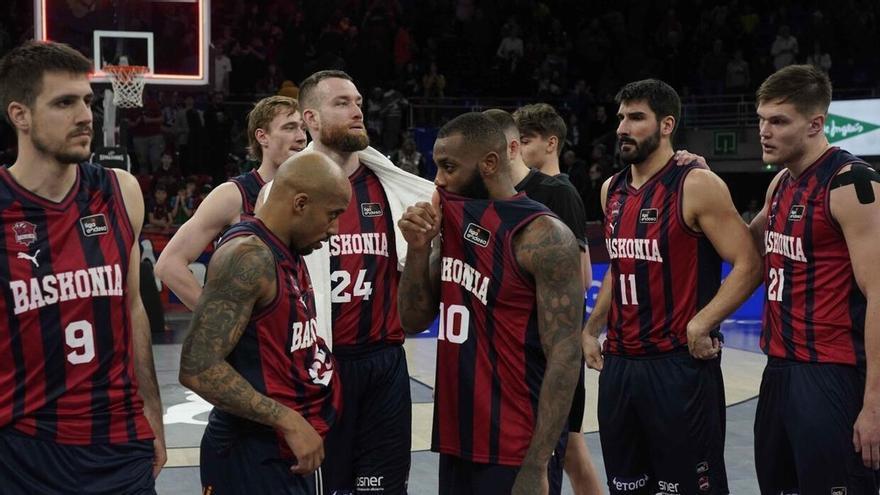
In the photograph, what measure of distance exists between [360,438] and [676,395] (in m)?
1.41

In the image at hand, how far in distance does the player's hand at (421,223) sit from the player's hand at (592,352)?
5.35 ft

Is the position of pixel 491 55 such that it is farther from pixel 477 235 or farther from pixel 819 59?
pixel 477 235

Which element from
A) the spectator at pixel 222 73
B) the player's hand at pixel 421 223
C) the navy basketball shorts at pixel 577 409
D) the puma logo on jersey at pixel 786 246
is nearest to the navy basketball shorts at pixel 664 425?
the navy basketball shorts at pixel 577 409

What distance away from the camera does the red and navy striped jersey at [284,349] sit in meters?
3.36

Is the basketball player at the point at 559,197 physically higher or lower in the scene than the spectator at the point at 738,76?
lower

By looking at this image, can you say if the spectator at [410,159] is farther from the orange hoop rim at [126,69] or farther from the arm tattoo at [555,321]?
the arm tattoo at [555,321]

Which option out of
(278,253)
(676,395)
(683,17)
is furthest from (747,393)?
(683,17)

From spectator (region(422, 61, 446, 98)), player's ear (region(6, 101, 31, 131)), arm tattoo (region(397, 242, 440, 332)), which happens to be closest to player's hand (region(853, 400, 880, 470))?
arm tattoo (region(397, 242, 440, 332))

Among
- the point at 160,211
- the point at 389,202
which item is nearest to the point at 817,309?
the point at 389,202

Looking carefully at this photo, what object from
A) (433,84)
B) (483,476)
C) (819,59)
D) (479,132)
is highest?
(819,59)

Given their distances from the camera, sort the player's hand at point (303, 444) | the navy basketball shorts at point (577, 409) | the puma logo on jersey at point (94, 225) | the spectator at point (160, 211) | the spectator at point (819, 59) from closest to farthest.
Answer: the player's hand at point (303, 444), the puma logo on jersey at point (94, 225), the navy basketball shorts at point (577, 409), the spectator at point (160, 211), the spectator at point (819, 59)

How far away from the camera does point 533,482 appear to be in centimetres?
363

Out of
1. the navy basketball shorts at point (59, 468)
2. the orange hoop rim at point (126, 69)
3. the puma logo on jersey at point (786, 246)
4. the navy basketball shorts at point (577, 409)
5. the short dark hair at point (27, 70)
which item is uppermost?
the orange hoop rim at point (126, 69)

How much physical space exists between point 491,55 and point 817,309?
61.3ft
